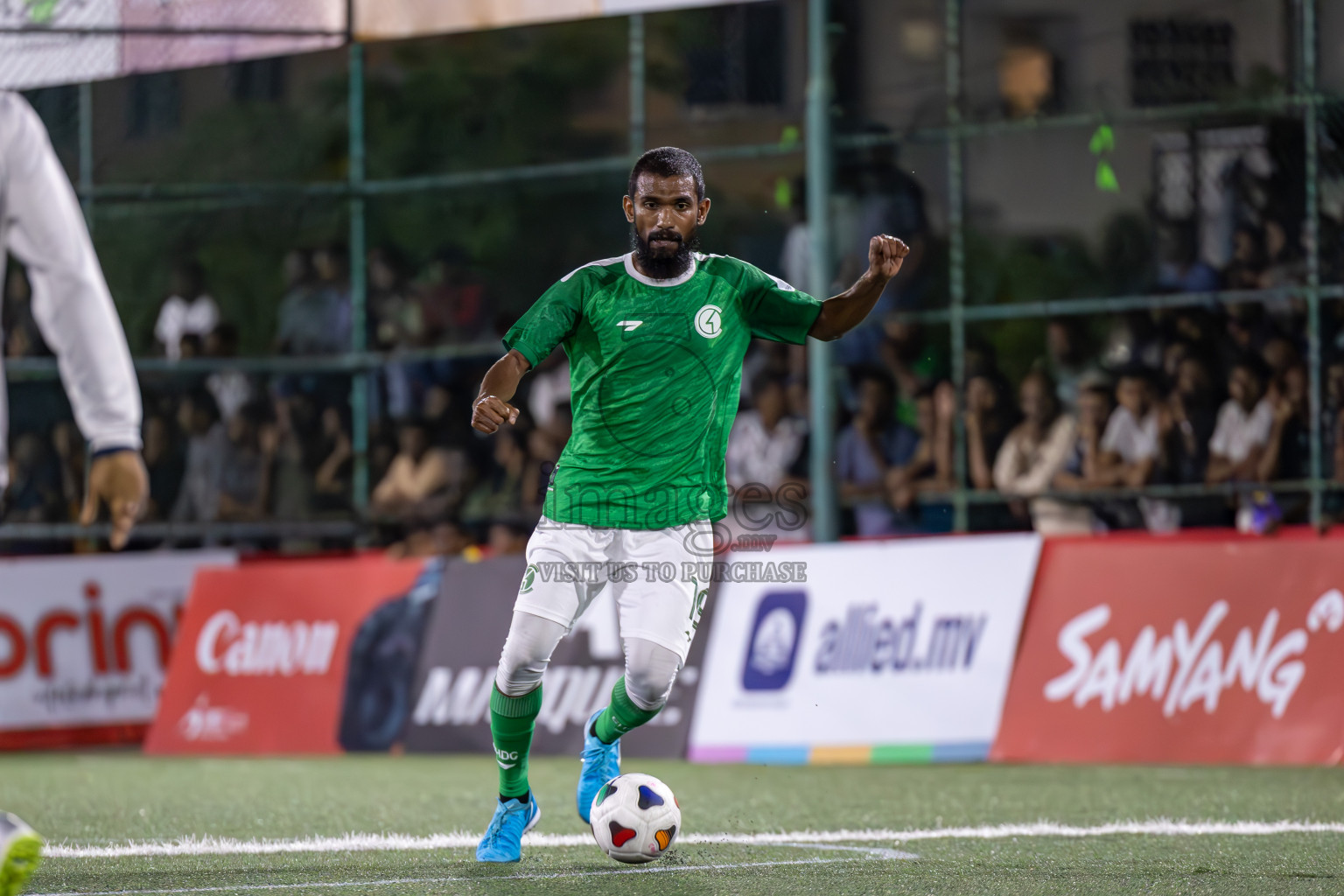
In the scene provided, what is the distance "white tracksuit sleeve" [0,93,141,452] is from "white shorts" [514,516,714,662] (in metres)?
1.90

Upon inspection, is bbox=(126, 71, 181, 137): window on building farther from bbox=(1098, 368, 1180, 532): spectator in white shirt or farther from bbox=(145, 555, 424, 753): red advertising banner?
bbox=(1098, 368, 1180, 532): spectator in white shirt

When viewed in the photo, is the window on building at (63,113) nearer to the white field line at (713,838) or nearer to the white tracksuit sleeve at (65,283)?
the white field line at (713,838)

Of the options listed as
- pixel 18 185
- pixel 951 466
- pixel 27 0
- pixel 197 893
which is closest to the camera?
pixel 18 185

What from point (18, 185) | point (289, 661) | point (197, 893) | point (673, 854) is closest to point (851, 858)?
point (673, 854)

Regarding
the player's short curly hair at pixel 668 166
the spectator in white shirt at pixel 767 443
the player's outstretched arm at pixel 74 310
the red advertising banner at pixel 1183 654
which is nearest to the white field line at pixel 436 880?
the player's outstretched arm at pixel 74 310

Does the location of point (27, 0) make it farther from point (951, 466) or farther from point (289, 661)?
point (951, 466)

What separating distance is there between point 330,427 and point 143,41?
3235 millimetres

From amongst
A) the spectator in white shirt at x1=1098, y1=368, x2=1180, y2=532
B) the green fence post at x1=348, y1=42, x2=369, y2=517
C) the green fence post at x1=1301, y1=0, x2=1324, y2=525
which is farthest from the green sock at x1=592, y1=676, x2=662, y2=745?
the green fence post at x1=348, y1=42, x2=369, y2=517

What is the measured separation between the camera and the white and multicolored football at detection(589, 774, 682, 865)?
6.50m

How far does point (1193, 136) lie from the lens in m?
12.8

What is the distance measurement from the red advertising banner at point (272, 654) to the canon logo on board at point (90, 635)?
0.69m

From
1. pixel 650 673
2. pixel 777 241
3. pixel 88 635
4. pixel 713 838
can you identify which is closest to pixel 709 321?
pixel 650 673

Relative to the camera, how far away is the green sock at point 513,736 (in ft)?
22.6

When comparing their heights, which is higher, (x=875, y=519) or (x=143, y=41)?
(x=143, y=41)
